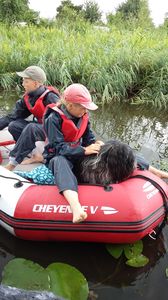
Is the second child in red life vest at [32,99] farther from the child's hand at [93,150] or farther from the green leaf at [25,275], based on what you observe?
the green leaf at [25,275]

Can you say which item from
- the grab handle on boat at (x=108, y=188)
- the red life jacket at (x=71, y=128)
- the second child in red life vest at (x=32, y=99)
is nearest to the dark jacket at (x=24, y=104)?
the second child in red life vest at (x=32, y=99)

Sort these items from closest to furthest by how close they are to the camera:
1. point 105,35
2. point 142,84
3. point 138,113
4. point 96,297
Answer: point 96,297, point 138,113, point 142,84, point 105,35

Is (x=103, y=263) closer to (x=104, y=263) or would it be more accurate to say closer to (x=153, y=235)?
(x=104, y=263)

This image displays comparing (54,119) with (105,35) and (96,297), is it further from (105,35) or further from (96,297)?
(105,35)

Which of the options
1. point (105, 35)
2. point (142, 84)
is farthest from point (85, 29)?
point (142, 84)

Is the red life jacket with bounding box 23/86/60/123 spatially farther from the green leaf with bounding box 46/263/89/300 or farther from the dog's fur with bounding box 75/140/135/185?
the green leaf with bounding box 46/263/89/300

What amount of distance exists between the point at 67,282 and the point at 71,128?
109 centimetres

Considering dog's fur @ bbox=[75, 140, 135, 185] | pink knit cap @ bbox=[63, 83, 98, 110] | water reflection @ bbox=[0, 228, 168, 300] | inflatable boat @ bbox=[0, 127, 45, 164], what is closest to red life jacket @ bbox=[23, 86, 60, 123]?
inflatable boat @ bbox=[0, 127, 45, 164]

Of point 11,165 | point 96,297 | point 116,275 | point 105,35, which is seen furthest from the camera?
point 105,35

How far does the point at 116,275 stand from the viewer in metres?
2.29

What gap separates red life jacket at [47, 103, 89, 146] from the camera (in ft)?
8.71

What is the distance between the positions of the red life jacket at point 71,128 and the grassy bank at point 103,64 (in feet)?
9.37

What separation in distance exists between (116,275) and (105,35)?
559cm

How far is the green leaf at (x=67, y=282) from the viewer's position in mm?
2014
